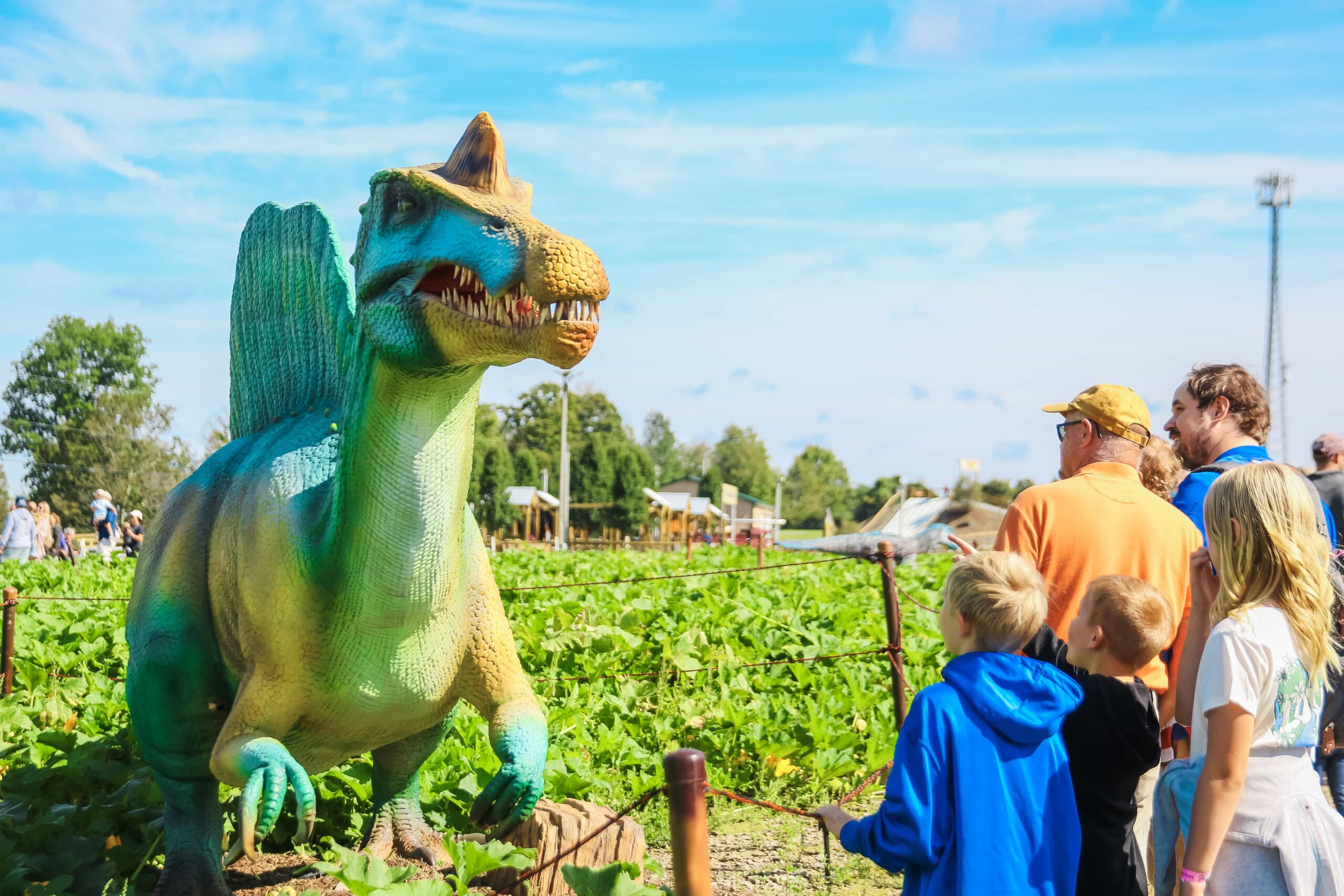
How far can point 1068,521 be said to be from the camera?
3506 millimetres

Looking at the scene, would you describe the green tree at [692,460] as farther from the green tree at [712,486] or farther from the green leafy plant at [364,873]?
the green leafy plant at [364,873]

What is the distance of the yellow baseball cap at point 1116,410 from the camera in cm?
365

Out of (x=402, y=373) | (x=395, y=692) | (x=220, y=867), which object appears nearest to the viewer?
(x=402, y=373)

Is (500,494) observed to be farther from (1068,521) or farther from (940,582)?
(1068,521)

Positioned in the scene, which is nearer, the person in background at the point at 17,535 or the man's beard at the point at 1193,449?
the man's beard at the point at 1193,449

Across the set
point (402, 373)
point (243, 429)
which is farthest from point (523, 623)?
point (402, 373)

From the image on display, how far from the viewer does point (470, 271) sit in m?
2.39

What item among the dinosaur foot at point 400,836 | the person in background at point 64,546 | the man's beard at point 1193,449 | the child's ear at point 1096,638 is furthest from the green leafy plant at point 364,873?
the person in background at point 64,546

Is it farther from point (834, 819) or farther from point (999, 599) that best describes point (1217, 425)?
point (834, 819)

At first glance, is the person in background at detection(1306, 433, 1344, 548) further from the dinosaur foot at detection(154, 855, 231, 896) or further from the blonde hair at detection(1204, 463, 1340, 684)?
the dinosaur foot at detection(154, 855, 231, 896)

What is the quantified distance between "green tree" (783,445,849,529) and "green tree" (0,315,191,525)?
5280 cm

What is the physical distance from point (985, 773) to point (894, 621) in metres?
3.30

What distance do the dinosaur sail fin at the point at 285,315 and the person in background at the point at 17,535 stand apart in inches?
450

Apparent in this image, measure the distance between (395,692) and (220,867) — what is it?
105 cm
